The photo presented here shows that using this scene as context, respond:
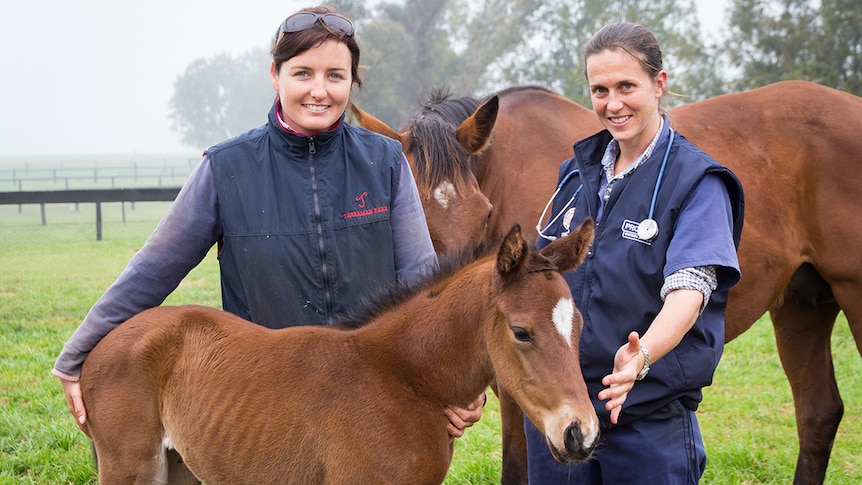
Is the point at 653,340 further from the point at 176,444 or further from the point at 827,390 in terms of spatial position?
the point at 827,390

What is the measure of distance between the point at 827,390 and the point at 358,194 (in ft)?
11.7

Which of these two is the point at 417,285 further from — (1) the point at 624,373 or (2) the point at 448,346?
(1) the point at 624,373

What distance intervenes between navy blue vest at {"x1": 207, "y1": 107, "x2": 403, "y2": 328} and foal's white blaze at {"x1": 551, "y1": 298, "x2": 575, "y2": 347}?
0.77m

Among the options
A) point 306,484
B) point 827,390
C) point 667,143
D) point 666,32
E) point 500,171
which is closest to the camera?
point 306,484

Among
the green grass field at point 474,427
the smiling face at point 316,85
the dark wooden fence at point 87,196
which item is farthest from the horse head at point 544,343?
the dark wooden fence at point 87,196

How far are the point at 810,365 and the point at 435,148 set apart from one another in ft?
9.23

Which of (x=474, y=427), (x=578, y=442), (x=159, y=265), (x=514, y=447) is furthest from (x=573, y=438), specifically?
(x=474, y=427)

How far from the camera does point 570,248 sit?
2.25 meters

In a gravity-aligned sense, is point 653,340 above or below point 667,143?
below

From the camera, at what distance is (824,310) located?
4707mm

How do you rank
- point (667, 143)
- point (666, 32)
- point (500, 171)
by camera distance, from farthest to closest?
1. point (666, 32)
2. point (500, 171)
3. point (667, 143)

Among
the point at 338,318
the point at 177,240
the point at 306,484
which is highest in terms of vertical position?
the point at 177,240

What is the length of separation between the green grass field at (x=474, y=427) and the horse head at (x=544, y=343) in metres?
2.49

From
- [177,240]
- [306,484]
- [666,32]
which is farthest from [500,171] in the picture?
[666,32]
